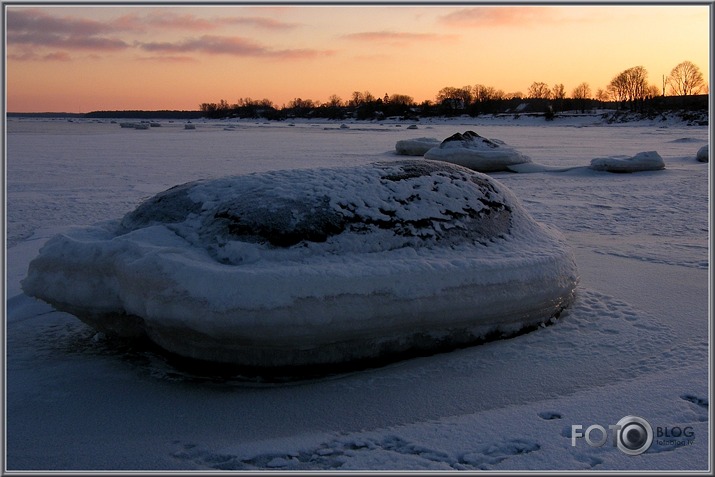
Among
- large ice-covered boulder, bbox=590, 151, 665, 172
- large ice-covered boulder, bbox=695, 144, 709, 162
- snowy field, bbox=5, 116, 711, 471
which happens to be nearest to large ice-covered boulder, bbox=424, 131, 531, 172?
large ice-covered boulder, bbox=590, 151, 665, 172

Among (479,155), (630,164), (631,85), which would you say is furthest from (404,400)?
(631,85)

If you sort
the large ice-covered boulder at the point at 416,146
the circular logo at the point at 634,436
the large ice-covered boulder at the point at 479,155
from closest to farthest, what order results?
1. the circular logo at the point at 634,436
2. the large ice-covered boulder at the point at 479,155
3. the large ice-covered boulder at the point at 416,146

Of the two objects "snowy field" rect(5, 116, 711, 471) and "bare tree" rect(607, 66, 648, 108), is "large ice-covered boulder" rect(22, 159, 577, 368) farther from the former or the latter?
"bare tree" rect(607, 66, 648, 108)

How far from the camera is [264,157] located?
43.8 ft

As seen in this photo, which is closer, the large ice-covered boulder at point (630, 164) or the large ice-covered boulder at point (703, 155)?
the large ice-covered boulder at point (630, 164)

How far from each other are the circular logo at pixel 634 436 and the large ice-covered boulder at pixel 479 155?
874 cm

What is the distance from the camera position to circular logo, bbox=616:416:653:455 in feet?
6.71

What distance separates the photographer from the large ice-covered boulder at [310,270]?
2561 millimetres

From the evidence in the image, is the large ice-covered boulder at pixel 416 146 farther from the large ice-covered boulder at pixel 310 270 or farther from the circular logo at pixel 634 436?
the circular logo at pixel 634 436

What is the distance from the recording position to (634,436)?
2086 mm

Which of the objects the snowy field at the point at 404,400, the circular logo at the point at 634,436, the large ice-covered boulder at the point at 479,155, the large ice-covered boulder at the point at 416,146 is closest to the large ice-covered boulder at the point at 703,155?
the large ice-covered boulder at the point at 479,155

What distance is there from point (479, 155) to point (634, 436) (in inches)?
359

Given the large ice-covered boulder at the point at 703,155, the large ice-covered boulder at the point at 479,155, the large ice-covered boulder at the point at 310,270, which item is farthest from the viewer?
the large ice-covered boulder at the point at 703,155

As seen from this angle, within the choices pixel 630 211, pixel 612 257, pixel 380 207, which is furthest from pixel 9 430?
pixel 630 211
